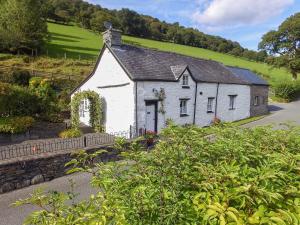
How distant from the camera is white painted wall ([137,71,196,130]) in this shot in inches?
730

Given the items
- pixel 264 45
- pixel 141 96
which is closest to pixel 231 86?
pixel 141 96

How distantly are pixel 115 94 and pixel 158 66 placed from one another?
14.7ft

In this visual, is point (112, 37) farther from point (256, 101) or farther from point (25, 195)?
point (256, 101)

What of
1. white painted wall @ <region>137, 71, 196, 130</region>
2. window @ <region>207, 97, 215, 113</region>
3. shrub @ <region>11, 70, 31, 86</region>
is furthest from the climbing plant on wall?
shrub @ <region>11, 70, 31, 86</region>

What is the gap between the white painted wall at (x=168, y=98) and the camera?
18.5 m

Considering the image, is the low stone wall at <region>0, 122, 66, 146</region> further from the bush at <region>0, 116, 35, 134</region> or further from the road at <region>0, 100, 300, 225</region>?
the road at <region>0, 100, 300, 225</region>

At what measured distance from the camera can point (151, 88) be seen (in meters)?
19.1

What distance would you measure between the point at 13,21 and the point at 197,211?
47952 mm

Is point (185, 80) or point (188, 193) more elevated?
point (185, 80)

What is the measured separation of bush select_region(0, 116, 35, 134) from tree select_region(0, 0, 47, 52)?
29813 mm

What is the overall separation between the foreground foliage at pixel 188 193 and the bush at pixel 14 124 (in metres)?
15.0

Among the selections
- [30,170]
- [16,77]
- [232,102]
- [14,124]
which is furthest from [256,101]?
[16,77]

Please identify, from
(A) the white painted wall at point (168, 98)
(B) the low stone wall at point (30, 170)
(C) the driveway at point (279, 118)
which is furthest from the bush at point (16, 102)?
(C) the driveway at point (279, 118)

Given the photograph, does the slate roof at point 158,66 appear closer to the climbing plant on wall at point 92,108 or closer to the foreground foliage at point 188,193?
the climbing plant on wall at point 92,108
